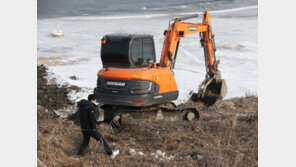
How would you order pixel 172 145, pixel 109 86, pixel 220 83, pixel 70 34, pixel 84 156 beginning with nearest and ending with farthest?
pixel 84 156
pixel 172 145
pixel 109 86
pixel 220 83
pixel 70 34

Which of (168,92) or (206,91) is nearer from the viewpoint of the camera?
(168,92)

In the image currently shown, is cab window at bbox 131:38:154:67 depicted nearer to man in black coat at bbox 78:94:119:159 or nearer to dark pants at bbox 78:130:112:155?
man in black coat at bbox 78:94:119:159

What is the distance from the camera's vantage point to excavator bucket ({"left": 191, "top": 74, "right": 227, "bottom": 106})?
11.0 metres

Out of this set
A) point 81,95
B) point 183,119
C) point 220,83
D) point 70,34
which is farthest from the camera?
point 70,34

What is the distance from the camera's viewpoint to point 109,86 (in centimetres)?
853

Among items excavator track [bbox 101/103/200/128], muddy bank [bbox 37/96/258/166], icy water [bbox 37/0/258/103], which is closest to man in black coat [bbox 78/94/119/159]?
muddy bank [bbox 37/96/258/166]

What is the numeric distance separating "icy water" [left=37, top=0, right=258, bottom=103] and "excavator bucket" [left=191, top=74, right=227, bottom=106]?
1.32 metres

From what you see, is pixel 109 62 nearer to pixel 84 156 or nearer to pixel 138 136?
pixel 138 136

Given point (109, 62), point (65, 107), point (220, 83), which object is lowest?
point (65, 107)

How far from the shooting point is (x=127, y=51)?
27.3 feet

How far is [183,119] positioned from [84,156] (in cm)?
341

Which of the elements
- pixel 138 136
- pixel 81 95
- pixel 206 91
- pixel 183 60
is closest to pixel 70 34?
pixel 183 60

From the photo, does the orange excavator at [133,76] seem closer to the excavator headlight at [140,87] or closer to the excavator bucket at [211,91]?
the excavator headlight at [140,87]

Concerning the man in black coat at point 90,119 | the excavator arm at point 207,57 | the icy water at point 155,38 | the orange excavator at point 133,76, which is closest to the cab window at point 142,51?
the orange excavator at point 133,76
